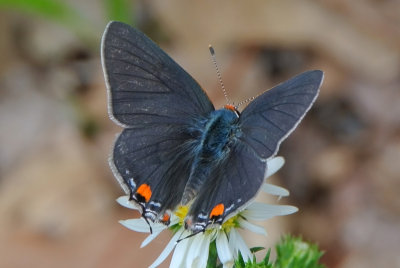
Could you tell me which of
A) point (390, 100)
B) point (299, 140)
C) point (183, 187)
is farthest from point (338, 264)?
point (183, 187)

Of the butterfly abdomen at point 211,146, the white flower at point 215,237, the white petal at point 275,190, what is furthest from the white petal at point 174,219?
the white petal at point 275,190

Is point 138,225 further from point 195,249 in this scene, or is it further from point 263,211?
point 263,211

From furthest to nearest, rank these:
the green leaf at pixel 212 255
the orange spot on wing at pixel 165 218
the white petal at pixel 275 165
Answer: the white petal at pixel 275 165 → the green leaf at pixel 212 255 → the orange spot on wing at pixel 165 218

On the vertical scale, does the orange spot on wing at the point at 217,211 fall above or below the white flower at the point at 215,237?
above

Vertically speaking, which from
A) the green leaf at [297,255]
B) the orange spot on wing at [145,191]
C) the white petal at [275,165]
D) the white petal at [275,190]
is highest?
the orange spot on wing at [145,191]

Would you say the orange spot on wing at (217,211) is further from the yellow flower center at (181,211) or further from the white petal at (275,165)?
the white petal at (275,165)

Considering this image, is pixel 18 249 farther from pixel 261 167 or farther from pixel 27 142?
pixel 261 167
